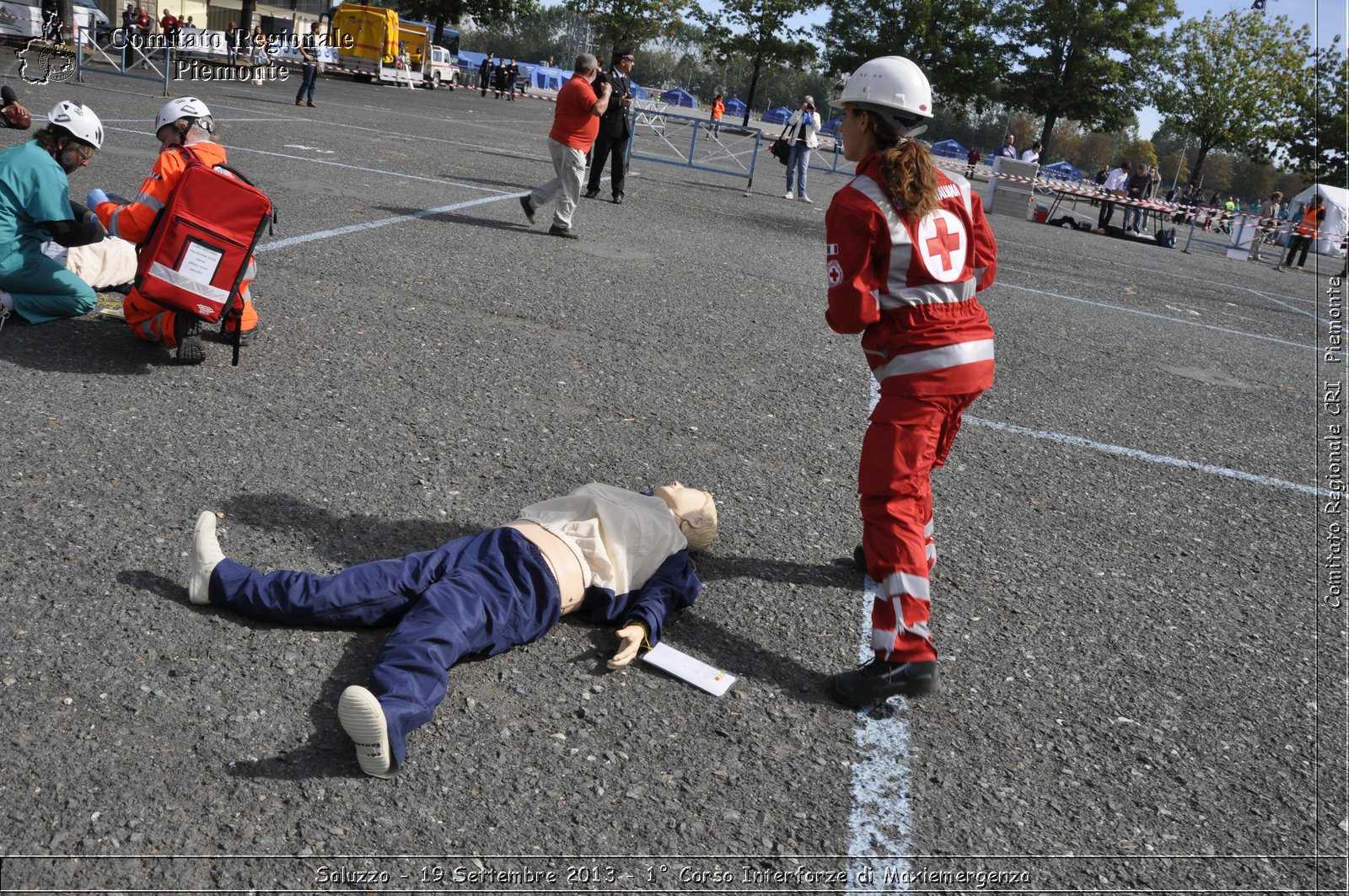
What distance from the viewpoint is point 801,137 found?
54.5 feet

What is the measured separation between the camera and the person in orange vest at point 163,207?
187 inches

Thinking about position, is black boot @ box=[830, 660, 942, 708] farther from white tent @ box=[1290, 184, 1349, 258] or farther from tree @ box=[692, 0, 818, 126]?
tree @ box=[692, 0, 818, 126]

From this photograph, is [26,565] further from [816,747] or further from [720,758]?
[816,747]

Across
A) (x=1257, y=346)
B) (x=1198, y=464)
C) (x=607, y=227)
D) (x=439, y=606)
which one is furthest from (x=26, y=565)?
(x=1257, y=346)

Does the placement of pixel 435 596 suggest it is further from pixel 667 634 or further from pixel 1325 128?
pixel 1325 128

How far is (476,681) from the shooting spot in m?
2.88

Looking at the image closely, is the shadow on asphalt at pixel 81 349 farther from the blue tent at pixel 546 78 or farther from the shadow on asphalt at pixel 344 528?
the blue tent at pixel 546 78

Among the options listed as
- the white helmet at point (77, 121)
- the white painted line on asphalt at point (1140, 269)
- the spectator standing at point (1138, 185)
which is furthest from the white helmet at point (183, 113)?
the spectator standing at point (1138, 185)

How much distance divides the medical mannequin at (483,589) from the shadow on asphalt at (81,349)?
7.31ft

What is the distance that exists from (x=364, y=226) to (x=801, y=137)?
32.3 feet

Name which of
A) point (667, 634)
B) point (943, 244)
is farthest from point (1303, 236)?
point (667, 634)

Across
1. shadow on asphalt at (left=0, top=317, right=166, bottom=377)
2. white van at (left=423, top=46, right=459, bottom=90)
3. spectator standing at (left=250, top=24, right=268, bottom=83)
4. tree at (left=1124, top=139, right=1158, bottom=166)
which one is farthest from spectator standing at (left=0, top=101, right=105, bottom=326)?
tree at (left=1124, top=139, right=1158, bottom=166)

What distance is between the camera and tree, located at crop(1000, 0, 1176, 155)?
50562mm

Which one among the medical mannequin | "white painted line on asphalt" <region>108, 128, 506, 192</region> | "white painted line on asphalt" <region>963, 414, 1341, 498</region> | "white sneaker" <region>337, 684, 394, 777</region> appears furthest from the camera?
"white painted line on asphalt" <region>108, 128, 506, 192</region>
